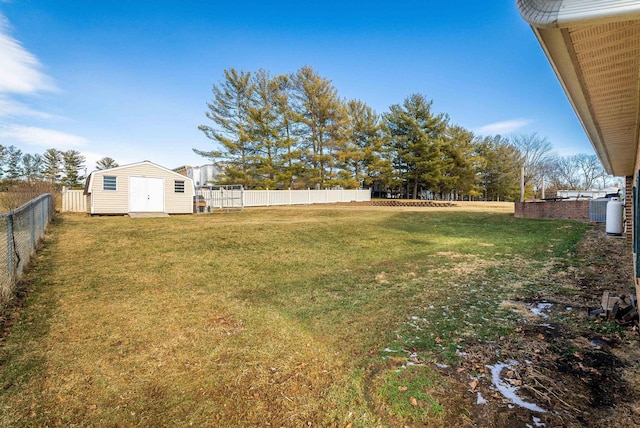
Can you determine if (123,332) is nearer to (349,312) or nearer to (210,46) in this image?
(349,312)

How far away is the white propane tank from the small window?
21.0 m

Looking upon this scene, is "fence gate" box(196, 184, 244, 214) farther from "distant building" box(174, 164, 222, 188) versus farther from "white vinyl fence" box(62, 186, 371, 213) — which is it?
"distant building" box(174, 164, 222, 188)

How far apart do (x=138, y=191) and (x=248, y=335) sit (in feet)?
52.6

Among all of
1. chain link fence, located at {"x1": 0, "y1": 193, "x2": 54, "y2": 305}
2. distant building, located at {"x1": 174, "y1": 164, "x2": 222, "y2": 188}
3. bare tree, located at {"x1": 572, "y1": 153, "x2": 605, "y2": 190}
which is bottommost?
chain link fence, located at {"x1": 0, "y1": 193, "x2": 54, "y2": 305}

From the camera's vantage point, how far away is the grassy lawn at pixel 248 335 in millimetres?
2102

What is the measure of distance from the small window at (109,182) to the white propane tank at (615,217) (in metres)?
21.0

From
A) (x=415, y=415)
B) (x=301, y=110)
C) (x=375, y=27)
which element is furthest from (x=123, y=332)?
(x=301, y=110)

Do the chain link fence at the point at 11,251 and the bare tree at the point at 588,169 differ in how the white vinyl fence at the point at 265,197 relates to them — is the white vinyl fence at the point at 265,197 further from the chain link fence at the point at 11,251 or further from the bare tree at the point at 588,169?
the bare tree at the point at 588,169

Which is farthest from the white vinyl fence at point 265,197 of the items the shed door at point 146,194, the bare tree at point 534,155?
the bare tree at point 534,155

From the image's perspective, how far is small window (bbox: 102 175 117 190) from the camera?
49.9 ft

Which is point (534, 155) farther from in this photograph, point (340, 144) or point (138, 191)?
point (138, 191)

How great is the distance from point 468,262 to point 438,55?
59.7ft

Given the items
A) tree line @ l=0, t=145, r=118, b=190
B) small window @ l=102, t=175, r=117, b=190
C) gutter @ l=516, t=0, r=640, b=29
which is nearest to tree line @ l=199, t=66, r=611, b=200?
small window @ l=102, t=175, r=117, b=190

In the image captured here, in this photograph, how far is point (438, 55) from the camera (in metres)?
19.8
